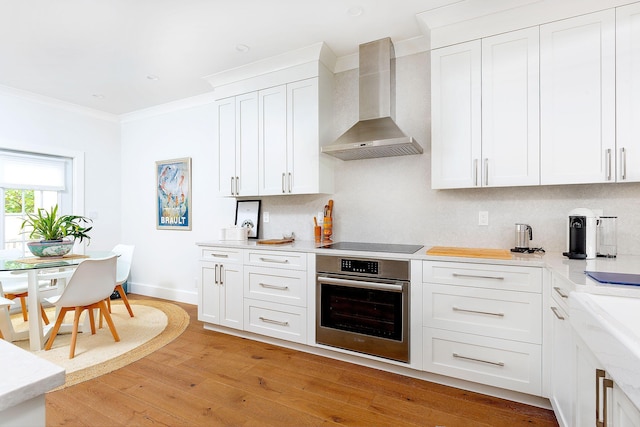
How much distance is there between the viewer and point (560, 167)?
6.96ft

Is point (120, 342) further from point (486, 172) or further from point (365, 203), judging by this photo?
point (486, 172)

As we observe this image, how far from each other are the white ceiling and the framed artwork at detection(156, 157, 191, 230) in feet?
3.68

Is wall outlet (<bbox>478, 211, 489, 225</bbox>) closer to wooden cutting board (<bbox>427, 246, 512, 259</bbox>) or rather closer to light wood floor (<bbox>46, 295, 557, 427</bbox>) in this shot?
wooden cutting board (<bbox>427, 246, 512, 259</bbox>)

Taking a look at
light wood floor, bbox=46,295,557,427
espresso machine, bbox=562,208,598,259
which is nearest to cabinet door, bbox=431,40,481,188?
espresso machine, bbox=562,208,598,259

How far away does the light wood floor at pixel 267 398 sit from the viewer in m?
1.86

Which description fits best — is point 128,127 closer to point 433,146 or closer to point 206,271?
point 206,271

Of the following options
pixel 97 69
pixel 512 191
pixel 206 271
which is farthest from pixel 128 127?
pixel 512 191

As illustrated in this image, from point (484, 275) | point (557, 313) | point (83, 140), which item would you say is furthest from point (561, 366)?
point (83, 140)

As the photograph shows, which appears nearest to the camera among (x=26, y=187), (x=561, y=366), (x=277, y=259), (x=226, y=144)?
(x=561, y=366)

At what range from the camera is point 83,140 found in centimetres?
441

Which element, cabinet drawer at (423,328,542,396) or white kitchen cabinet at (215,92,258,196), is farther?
white kitchen cabinet at (215,92,258,196)

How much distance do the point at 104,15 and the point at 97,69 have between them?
43.7 inches

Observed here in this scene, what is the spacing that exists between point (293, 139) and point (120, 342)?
249 centimetres

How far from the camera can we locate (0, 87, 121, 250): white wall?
3750mm
